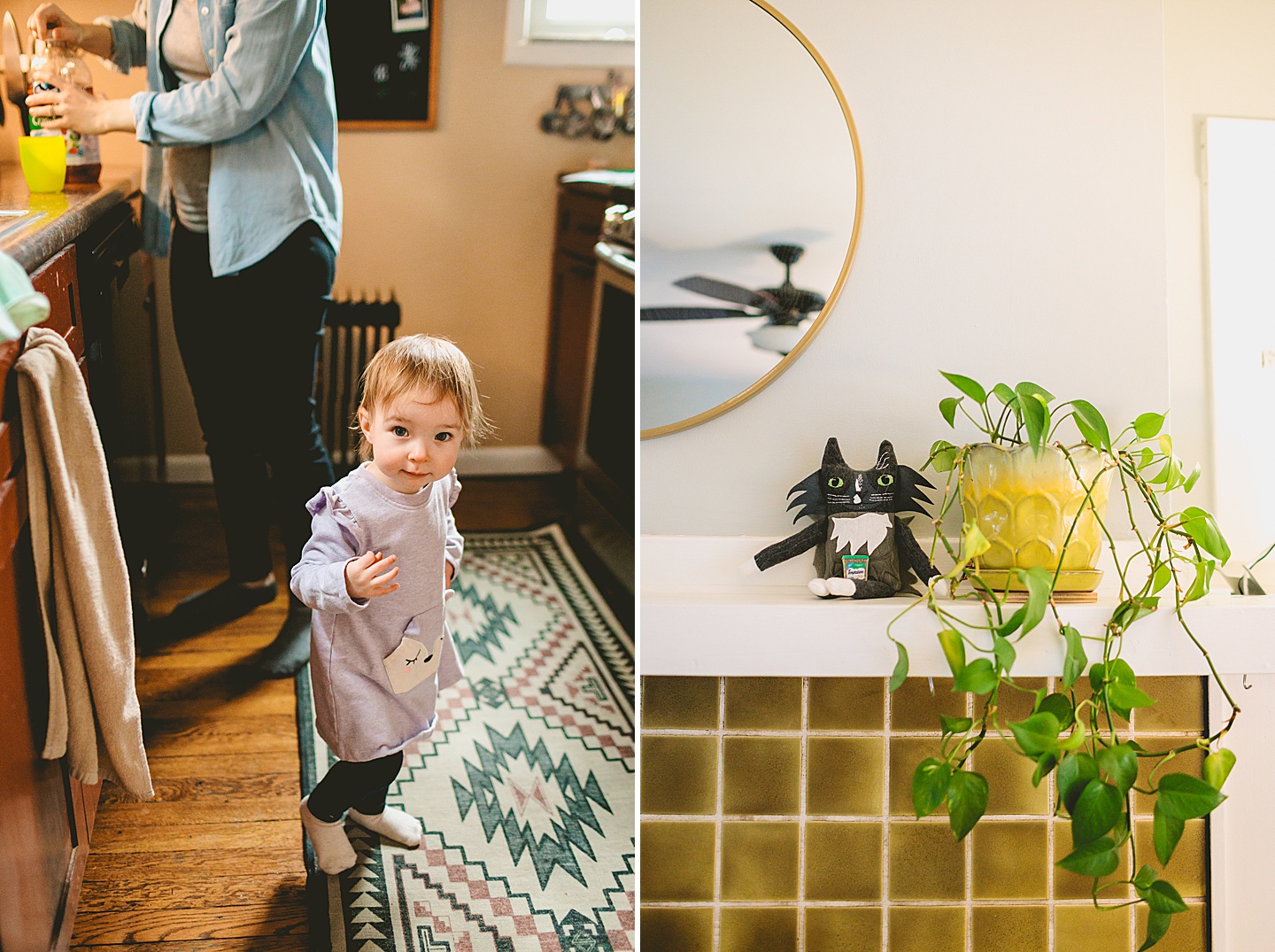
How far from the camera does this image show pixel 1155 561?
123cm

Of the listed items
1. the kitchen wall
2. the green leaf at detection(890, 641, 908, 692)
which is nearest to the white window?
the kitchen wall

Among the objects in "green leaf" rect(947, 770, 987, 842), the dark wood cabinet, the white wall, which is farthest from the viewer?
the white wall

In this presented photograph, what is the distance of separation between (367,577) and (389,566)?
1.1 inches

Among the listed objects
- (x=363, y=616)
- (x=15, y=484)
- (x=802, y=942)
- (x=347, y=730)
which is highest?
(x=15, y=484)

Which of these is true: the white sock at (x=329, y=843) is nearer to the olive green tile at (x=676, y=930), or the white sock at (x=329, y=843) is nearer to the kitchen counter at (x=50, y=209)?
the olive green tile at (x=676, y=930)

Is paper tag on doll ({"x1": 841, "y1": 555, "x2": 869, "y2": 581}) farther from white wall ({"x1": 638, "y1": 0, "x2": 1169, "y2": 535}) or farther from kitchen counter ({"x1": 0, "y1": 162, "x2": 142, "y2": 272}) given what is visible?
kitchen counter ({"x1": 0, "y1": 162, "x2": 142, "y2": 272})

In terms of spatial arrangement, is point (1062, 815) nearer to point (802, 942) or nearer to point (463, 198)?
point (802, 942)

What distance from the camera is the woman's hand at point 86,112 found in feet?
3.49

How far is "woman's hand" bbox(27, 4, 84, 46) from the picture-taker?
1.08 m

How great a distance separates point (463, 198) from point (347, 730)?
0.60 metres

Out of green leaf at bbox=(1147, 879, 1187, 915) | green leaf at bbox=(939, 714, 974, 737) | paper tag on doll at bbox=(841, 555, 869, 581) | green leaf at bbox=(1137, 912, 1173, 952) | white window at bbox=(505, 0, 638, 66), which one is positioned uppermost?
white window at bbox=(505, 0, 638, 66)

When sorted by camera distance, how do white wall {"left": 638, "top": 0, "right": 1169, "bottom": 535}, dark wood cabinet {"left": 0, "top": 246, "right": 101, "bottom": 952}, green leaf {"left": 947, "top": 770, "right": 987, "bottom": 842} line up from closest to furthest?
1. dark wood cabinet {"left": 0, "top": 246, "right": 101, "bottom": 952}
2. green leaf {"left": 947, "top": 770, "right": 987, "bottom": 842}
3. white wall {"left": 638, "top": 0, "right": 1169, "bottom": 535}

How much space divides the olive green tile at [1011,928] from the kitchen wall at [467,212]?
0.83 m

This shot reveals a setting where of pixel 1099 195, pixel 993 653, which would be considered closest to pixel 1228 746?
pixel 993 653
